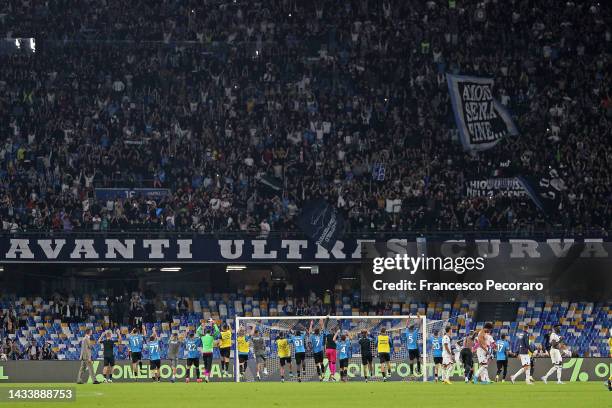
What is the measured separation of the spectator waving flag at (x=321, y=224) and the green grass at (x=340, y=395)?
9406mm

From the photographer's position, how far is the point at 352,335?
130 feet

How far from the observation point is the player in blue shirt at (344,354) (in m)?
37.2

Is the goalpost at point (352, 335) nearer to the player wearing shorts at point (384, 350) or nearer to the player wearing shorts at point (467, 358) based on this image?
the player wearing shorts at point (384, 350)

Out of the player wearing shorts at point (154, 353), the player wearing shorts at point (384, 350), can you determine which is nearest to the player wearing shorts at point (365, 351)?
the player wearing shorts at point (384, 350)

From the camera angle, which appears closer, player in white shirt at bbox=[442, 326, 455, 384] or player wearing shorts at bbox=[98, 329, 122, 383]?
player in white shirt at bbox=[442, 326, 455, 384]

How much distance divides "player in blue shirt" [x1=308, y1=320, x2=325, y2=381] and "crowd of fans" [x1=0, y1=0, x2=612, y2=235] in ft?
26.1

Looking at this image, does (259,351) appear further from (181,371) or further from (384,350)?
(384,350)

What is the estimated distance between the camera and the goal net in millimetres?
37844

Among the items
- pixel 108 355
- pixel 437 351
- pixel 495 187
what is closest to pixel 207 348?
pixel 108 355

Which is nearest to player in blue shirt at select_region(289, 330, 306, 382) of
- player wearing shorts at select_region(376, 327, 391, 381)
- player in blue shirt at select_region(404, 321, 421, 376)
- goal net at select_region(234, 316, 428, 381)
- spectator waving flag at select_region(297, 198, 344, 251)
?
goal net at select_region(234, 316, 428, 381)

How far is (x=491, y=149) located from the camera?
4919cm

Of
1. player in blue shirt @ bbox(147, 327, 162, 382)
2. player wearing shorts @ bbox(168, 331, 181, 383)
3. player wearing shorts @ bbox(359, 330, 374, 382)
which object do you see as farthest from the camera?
player wearing shorts @ bbox(168, 331, 181, 383)

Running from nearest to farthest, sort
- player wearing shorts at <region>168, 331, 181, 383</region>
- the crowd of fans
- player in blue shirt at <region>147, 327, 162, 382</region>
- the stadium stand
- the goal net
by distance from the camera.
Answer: player in blue shirt at <region>147, 327, 162, 382</region> < the goal net < player wearing shorts at <region>168, 331, 181, 383</region> < the stadium stand < the crowd of fans

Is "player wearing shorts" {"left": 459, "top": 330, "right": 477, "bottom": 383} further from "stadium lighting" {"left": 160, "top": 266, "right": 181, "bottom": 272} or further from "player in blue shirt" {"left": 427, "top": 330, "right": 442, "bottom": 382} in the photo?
"stadium lighting" {"left": 160, "top": 266, "right": 181, "bottom": 272}
